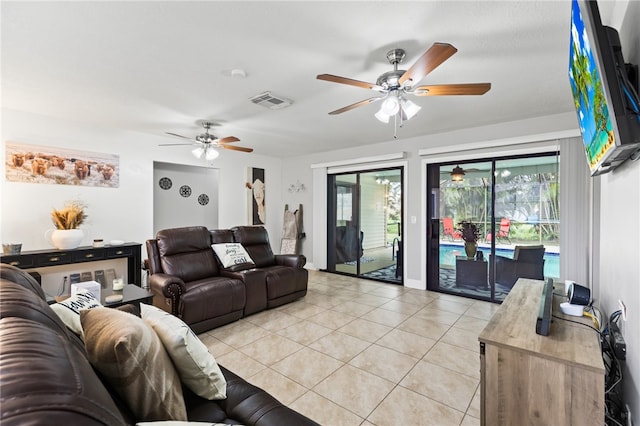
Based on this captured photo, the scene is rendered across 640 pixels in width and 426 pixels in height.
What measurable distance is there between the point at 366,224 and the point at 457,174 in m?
1.87

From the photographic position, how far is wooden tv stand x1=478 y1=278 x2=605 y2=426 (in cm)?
119

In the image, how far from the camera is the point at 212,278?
11.7ft

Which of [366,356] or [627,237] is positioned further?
[366,356]

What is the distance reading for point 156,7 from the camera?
175 cm

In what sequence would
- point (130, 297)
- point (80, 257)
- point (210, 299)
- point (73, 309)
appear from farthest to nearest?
point (80, 257) < point (210, 299) < point (130, 297) < point (73, 309)

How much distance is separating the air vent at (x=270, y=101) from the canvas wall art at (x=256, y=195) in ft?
9.75

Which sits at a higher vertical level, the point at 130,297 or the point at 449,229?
the point at 449,229

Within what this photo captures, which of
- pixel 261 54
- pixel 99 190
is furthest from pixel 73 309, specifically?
pixel 99 190

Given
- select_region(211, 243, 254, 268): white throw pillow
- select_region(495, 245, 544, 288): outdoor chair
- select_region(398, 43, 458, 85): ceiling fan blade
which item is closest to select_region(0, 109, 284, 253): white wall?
select_region(211, 243, 254, 268): white throw pillow

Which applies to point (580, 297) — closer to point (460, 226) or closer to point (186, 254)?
point (460, 226)

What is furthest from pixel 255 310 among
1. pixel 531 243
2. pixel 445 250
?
pixel 531 243

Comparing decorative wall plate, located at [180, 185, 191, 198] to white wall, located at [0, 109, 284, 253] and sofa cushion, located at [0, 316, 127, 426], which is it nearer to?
white wall, located at [0, 109, 284, 253]

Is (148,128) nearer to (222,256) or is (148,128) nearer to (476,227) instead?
(222,256)

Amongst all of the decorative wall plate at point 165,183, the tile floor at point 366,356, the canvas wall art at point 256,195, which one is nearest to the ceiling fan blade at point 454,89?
the tile floor at point 366,356
